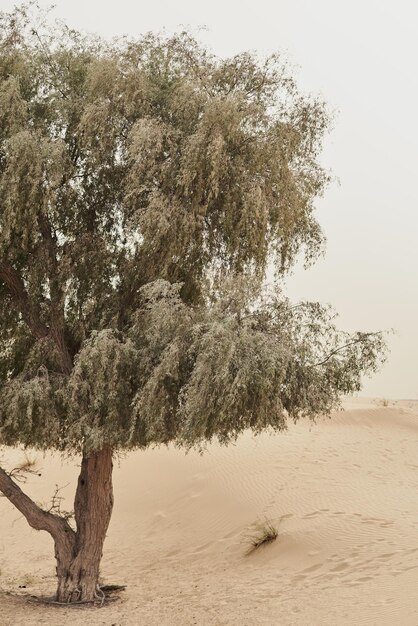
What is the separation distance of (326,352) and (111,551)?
12358mm

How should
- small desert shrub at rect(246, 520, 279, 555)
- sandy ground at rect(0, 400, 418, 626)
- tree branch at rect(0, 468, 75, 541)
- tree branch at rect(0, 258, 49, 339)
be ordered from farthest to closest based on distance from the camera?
small desert shrub at rect(246, 520, 279, 555)
tree branch at rect(0, 468, 75, 541)
sandy ground at rect(0, 400, 418, 626)
tree branch at rect(0, 258, 49, 339)

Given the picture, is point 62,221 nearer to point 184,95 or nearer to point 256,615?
point 184,95

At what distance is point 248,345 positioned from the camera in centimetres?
1218

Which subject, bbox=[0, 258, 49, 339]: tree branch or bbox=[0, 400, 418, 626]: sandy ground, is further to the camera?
bbox=[0, 400, 418, 626]: sandy ground

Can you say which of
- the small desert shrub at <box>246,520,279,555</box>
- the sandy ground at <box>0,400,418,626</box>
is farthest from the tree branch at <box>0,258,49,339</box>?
the small desert shrub at <box>246,520,279,555</box>

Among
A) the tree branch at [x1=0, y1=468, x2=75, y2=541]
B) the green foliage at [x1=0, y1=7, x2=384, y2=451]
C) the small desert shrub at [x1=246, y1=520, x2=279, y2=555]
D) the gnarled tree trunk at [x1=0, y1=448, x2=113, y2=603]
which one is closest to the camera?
the green foliage at [x1=0, y1=7, x2=384, y2=451]

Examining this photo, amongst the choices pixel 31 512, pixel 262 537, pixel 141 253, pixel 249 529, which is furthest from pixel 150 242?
pixel 249 529

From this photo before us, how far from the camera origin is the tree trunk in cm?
1572

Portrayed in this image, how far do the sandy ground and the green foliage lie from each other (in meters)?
3.76

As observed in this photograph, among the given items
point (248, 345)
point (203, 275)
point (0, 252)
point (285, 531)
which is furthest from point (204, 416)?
point (285, 531)

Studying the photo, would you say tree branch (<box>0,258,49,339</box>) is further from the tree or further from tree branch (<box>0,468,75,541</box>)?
tree branch (<box>0,468,75,541</box>)

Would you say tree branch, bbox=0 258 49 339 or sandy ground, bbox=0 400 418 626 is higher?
tree branch, bbox=0 258 49 339

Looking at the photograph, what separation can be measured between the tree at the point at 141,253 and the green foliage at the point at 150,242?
0.10 feet

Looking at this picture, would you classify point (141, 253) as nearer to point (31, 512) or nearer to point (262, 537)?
point (31, 512)
